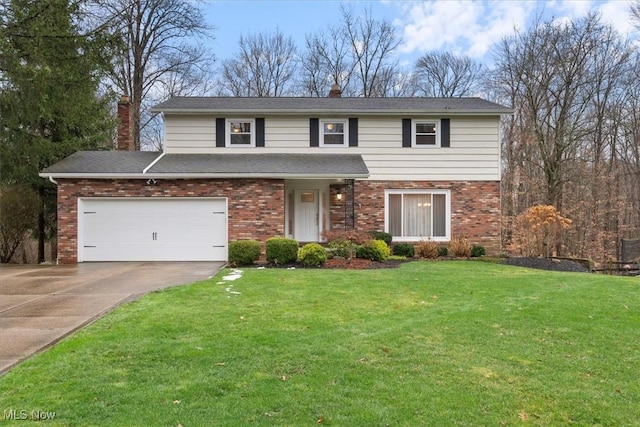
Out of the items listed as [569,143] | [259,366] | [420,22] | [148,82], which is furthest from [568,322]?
[148,82]

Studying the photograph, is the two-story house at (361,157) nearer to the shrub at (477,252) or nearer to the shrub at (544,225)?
the shrub at (477,252)

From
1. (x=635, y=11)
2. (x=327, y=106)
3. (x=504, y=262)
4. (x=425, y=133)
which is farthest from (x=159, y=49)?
(x=635, y=11)

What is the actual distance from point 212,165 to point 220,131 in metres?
2.08

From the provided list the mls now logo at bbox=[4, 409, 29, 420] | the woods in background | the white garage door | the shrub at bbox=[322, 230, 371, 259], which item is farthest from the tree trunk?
the mls now logo at bbox=[4, 409, 29, 420]

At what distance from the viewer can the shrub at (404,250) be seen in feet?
45.4

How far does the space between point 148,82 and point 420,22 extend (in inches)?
645

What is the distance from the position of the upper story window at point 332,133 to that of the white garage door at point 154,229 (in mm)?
4475

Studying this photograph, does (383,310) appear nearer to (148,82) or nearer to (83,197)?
(83,197)

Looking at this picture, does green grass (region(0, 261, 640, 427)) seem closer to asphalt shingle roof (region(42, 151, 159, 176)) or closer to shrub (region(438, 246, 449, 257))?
shrub (region(438, 246, 449, 257))

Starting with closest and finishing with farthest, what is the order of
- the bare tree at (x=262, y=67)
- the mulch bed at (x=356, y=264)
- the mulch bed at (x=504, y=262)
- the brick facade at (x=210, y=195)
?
the mulch bed at (x=356, y=264) < the mulch bed at (x=504, y=262) < the brick facade at (x=210, y=195) < the bare tree at (x=262, y=67)

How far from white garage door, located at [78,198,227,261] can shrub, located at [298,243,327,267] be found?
297 cm

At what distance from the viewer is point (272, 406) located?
3.28m

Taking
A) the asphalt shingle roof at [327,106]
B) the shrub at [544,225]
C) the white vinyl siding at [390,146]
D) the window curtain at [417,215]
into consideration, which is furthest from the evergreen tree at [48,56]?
the shrub at [544,225]

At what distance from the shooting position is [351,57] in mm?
28828
